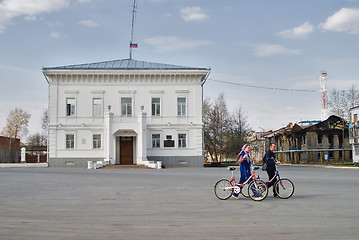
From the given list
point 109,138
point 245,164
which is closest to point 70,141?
point 109,138

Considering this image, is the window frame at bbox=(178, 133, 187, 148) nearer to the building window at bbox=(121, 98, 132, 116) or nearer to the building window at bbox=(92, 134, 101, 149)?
the building window at bbox=(121, 98, 132, 116)

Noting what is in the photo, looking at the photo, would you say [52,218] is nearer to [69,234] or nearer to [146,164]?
[69,234]

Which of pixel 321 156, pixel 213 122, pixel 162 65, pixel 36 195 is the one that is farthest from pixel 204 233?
pixel 321 156

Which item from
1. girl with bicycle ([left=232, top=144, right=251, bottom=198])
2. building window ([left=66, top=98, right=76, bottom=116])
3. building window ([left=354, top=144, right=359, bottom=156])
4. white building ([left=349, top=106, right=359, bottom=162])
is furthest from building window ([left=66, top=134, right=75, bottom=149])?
building window ([left=354, top=144, right=359, bottom=156])

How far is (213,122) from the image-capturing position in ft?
201

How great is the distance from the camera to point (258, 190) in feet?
40.2

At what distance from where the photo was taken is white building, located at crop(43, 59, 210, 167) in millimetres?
40406

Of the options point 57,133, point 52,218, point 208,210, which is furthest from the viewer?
point 57,133

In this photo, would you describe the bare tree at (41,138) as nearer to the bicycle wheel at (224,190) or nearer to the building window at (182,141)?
the building window at (182,141)

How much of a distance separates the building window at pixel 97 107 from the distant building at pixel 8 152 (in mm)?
25965

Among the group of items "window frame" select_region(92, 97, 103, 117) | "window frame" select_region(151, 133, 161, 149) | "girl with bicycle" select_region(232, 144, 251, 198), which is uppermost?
→ "window frame" select_region(92, 97, 103, 117)

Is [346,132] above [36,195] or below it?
above

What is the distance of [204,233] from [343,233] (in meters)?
2.66

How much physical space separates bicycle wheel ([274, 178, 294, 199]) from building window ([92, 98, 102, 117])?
99.4ft
